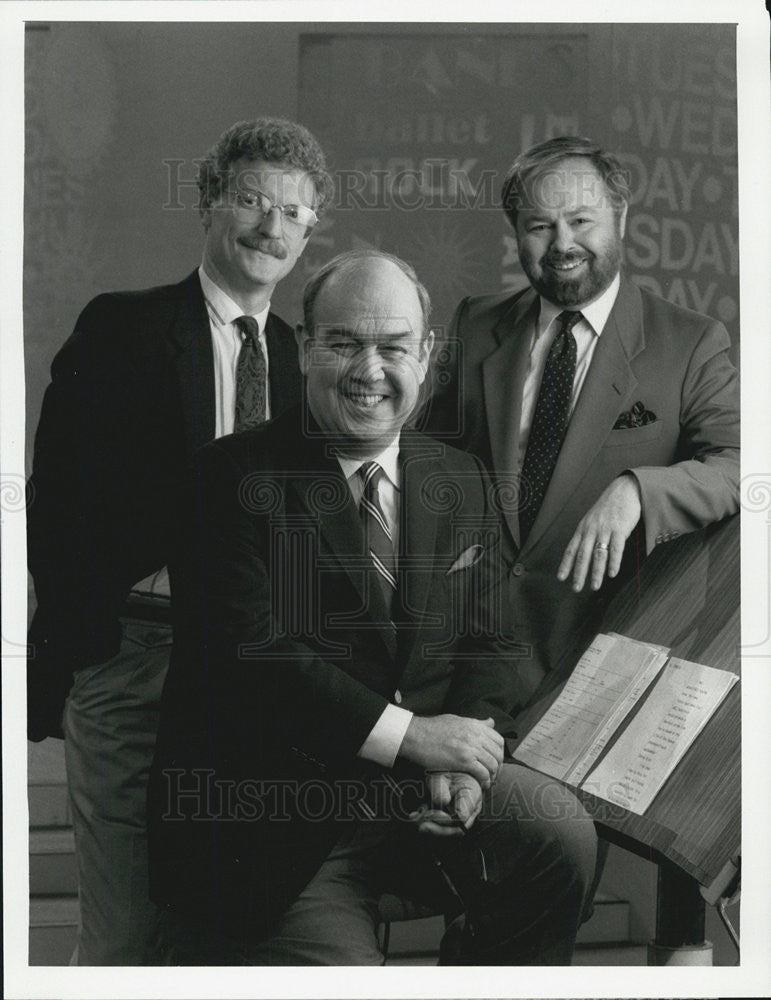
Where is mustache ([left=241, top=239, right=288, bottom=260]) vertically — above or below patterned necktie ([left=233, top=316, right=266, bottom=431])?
above

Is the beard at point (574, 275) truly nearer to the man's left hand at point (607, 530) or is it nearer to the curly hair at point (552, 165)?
the curly hair at point (552, 165)

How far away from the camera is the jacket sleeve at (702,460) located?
2.65 metres

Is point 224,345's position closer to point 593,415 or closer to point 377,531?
point 377,531

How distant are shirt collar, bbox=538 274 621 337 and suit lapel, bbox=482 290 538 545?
3cm

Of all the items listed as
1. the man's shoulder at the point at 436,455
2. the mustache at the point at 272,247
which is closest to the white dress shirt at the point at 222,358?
the mustache at the point at 272,247

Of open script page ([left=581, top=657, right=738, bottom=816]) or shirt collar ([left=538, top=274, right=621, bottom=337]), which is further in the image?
shirt collar ([left=538, top=274, right=621, bottom=337])

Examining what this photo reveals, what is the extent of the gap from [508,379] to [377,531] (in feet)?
1.59

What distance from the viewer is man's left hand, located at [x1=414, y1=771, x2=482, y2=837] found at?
2605 mm

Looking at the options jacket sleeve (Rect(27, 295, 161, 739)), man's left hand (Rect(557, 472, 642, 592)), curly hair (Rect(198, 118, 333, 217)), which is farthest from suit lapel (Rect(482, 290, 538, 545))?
jacket sleeve (Rect(27, 295, 161, 739))

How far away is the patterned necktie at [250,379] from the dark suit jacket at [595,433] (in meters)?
0.41

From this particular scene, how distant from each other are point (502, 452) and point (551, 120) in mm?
808

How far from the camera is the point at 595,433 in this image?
2676 mm

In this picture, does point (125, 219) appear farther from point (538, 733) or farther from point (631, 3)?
point (538, 733)

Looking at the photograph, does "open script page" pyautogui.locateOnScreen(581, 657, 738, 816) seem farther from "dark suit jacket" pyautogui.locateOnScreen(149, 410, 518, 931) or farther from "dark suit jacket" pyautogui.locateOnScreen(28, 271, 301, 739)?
"dark suit jacket" pyautogui.locateOnScreen(28, 271, 301, 739)
